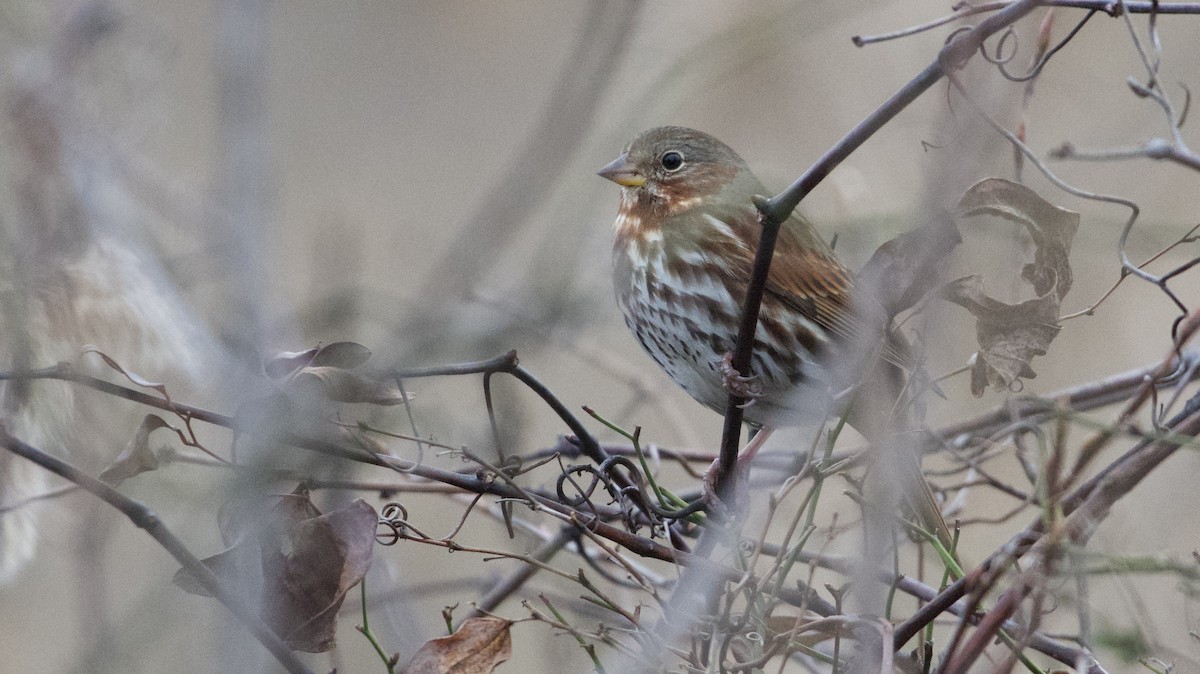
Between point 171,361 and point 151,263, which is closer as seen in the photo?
point 171,361

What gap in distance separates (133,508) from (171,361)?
0.97 m

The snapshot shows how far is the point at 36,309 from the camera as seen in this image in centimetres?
227

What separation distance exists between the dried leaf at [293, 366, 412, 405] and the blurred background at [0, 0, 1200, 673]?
95 millimetres

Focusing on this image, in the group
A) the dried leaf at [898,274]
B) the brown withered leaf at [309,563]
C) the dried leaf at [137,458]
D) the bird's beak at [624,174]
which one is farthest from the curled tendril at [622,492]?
the bird's beak at [624,174]

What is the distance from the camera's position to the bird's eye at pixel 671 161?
12.2 feet

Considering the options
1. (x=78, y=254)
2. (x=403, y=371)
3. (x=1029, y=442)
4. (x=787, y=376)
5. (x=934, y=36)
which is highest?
(x=934, y=36)

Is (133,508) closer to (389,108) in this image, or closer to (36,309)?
(36,309)

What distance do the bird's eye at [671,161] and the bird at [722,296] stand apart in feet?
0.17

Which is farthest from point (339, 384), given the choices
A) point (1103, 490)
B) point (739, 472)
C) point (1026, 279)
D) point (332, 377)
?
point (739, 472)

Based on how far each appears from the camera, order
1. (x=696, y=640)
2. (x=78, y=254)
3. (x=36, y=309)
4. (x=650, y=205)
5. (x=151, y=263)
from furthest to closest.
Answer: (x=650, y=205), (x=151, y=263), (x=78, y=254), (x=36, y=309), (x=696, y=640)

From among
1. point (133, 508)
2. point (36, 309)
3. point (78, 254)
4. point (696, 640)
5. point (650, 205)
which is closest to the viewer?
point (133, 508)

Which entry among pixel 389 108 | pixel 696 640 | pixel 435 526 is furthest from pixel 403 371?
pixel 389 108

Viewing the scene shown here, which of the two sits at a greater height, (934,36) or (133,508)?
(934,36)

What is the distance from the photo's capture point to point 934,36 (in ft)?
15.2
